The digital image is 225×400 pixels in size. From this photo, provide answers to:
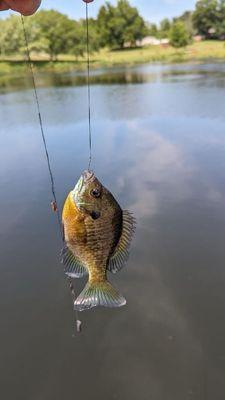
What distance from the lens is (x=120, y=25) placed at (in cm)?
11244

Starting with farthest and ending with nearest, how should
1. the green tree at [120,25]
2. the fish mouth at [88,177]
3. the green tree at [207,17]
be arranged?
the green tree at [207,17] < the green tree at [120,25] < the fish mouth at [88,177]

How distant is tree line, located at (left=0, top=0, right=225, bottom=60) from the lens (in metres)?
80.3

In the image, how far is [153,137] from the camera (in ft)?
55.5

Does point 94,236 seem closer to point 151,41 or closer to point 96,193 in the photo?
point 96,193

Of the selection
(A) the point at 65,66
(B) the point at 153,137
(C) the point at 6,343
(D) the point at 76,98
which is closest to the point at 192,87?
(D) the point at 76,98

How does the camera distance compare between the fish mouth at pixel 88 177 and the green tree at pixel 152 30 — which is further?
the green tree at pixel 152 30

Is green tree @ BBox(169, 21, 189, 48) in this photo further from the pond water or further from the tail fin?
the tail fin

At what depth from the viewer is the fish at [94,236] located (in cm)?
333

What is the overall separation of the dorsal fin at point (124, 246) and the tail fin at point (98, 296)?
6.6 inches

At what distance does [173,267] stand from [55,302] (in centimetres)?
218

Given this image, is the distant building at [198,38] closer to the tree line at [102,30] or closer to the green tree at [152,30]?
the tree line at [102,30]

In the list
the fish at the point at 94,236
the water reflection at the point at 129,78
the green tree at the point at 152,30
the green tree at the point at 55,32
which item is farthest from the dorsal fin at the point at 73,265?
the green tree at the point at 152,30

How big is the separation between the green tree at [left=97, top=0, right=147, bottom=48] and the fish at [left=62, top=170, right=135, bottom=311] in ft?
368

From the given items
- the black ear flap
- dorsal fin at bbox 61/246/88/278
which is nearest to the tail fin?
dorsal fin at bbox 61/246/88/278
